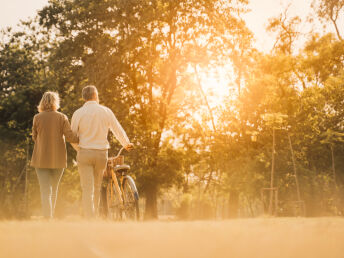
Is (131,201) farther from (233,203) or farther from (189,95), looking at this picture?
(233,203)

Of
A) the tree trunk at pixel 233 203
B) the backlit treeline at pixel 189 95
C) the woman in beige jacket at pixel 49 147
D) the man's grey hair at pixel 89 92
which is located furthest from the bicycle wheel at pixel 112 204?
the tree trunk at pixel 233 203

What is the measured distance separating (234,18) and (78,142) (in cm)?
2305

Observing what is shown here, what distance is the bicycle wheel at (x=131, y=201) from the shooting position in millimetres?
7766

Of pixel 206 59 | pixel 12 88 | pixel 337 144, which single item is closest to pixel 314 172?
pixel 337 144

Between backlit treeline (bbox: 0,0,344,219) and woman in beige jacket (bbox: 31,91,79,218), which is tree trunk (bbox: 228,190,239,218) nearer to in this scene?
backlit treeline (bbox: 0,0,344,219)

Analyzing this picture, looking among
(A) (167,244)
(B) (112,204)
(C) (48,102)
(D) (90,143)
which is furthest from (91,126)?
(A) (167,244)

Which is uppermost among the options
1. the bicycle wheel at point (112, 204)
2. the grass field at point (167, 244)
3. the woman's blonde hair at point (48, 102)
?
the woman's blonde hair at point (48, 102)

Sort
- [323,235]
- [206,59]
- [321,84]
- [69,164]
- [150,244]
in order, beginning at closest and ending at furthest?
1. [150,244]
2. [323,235]
3. [206,59]
4. [69,164]
5. [321,84]

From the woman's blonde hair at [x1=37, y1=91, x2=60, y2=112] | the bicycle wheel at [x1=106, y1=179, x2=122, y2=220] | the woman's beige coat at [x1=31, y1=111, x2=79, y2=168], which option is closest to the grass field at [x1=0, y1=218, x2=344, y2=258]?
the woman's beige coat at [x1=31, y1=111, x2=79, y2=168]

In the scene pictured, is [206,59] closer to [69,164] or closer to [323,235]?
[69,164]

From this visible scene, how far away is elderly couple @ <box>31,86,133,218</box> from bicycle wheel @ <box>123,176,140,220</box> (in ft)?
2.06

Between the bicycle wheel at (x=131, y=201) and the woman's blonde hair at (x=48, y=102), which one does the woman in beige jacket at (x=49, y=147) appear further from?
the bicycle wheel at (x=131, y=201)

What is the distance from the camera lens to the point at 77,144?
7426mm

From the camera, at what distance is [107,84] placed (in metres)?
25.6
